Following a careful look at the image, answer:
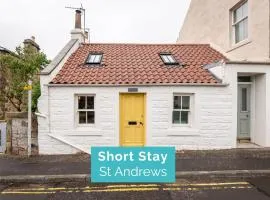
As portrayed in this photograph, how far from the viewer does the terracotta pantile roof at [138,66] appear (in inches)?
410

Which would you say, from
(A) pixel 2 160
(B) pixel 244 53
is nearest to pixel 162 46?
(B) pixel 244 53

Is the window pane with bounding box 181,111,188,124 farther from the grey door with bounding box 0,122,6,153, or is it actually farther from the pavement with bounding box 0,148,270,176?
the grey door with bounding box 0,122,6,153

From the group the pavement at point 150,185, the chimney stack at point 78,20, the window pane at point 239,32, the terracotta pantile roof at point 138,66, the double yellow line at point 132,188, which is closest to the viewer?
the pavement at point 150,185

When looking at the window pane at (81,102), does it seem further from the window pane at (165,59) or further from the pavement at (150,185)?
the window pane at (165,59)

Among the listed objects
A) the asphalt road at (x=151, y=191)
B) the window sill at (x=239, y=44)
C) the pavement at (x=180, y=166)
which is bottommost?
the asphalt road at (x=151, y=191)

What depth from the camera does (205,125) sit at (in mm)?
10336

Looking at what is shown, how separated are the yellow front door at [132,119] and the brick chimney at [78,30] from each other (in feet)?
20.0

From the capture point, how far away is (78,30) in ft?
48.4

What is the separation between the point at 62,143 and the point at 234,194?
656 centimetres

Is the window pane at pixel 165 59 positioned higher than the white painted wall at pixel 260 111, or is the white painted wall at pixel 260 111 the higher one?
the window pane at pixel 165 59

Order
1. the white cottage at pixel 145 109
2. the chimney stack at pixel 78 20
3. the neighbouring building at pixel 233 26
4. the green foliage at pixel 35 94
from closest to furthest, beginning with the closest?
the white cottage at pixel 145 109 → the neighbouring building at pixel 233 26 → the green foliage at pixel 35 94 → the chimney stack at pixel 78 20

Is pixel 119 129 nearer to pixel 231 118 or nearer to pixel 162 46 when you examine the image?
pixel 231 118

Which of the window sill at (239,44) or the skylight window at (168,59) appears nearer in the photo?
the window sill at (239,44)

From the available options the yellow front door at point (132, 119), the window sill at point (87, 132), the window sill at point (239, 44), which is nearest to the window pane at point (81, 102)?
the window sill at point (87, 132)
